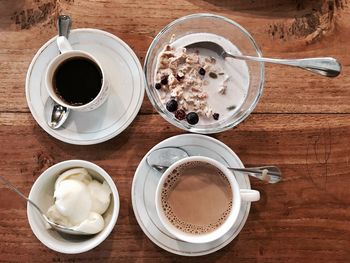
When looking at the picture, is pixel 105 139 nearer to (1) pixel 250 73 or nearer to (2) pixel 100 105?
(2) pixel 100 105

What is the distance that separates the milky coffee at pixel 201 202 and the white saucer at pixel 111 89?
203 millimetres

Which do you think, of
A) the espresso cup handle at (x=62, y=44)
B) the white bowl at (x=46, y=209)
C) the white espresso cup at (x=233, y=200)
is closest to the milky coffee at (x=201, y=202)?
the white espresso cup at (x=233, y=200)

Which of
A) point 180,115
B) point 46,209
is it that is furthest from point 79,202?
point 180,115

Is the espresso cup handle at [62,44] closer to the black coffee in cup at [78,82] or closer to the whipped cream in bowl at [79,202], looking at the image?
the black coffee in cup at [78,82]

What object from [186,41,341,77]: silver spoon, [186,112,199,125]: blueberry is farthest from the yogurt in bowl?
[186,41,341,77]: silver spoon

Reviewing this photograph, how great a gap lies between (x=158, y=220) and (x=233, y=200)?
0.64ft

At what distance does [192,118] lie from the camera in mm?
1378

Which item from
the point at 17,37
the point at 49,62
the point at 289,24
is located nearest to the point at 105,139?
the point at 49,62

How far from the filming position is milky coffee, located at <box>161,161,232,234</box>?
4.39 feet

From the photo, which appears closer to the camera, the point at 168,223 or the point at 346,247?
the point at 168,223

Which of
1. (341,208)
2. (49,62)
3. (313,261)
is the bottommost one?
(313,261)

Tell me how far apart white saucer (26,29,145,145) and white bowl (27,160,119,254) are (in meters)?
0.09

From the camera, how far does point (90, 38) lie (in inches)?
54.7

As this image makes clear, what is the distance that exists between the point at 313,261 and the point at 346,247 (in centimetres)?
9
